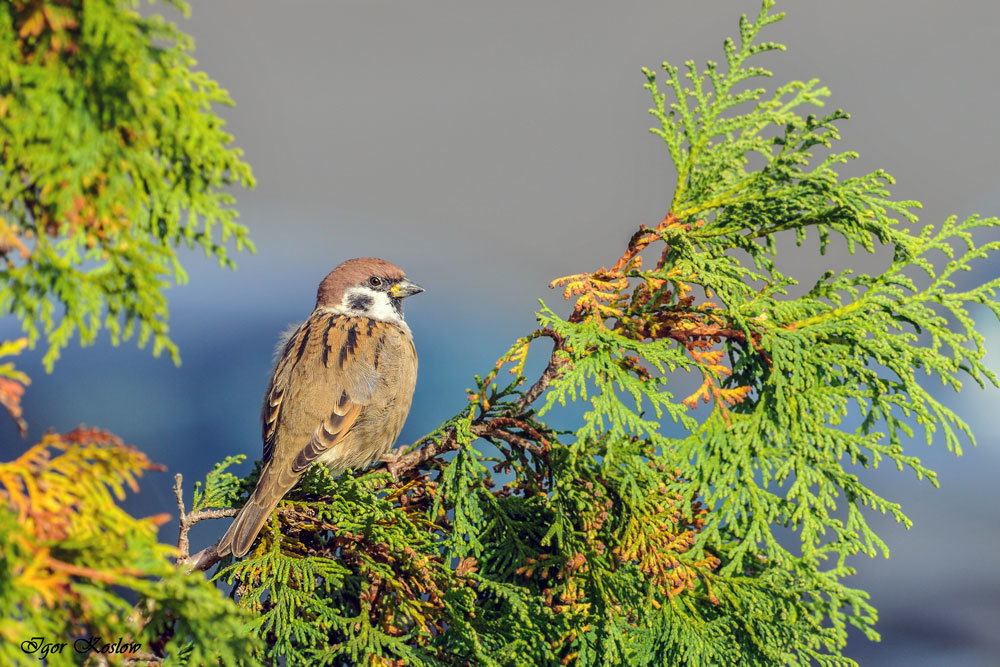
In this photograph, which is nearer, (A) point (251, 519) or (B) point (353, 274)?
(A) point (251, 519)

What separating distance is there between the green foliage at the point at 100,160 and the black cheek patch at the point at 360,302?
2657mm

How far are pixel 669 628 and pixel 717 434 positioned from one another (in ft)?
2.28

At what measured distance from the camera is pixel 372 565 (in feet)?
9.04

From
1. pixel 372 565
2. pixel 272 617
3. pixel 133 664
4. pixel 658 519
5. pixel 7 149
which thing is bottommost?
pixel 133 664

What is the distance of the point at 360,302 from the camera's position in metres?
4.51

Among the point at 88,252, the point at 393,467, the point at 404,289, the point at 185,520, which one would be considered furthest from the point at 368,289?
the point at 88,252

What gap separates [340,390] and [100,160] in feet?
7.55

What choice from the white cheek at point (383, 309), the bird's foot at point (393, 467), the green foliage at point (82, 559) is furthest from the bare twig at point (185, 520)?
the white cheek at point (383, 309)

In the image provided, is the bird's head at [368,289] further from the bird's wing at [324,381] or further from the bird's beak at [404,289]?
the bird's wing at [324,381]

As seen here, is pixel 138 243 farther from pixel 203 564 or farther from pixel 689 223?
pixel 689 223

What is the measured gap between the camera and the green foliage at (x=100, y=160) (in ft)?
5.23

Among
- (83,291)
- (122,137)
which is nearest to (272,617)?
(83,291)

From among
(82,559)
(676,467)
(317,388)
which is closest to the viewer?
(82,559)

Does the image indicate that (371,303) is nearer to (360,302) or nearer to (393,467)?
(360,302)
